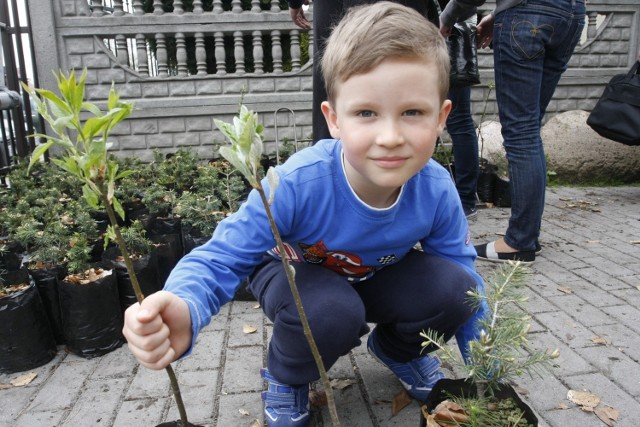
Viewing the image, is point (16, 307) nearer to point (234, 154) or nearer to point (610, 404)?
point (234, 154)

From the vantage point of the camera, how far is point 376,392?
223 cm

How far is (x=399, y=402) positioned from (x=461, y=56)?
101 inches

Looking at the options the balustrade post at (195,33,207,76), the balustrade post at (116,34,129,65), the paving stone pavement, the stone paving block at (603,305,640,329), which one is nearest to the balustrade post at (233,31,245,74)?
the balustrade post at (195,33,207,76)

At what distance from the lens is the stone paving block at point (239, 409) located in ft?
6.75

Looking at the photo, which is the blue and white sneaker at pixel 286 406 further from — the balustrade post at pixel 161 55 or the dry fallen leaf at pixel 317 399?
the balustrade post at pixel 161 55

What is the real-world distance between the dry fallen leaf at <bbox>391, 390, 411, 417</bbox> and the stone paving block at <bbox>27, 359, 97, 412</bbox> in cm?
140

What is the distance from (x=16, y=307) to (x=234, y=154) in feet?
7.29

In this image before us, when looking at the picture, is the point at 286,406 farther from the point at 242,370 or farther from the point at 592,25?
the point at 592,25

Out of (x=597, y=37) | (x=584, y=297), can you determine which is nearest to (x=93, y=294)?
(x=584, y=297)

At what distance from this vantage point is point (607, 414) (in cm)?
204

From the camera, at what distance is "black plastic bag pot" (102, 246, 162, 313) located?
288cm

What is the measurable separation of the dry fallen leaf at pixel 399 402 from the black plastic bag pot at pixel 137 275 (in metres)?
1.53

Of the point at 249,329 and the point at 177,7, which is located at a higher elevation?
the point at 177,7

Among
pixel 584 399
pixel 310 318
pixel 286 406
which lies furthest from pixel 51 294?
pixel 584 399
